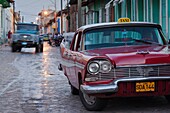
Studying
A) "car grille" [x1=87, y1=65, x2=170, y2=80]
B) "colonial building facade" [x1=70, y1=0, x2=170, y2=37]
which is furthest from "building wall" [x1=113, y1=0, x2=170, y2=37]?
"car grille" [x1=87, y1=65, x2=170, y2=80]

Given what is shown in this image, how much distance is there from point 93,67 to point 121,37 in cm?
149

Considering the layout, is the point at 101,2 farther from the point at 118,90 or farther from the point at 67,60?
the point at 118,90

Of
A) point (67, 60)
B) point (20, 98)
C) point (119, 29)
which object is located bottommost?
point (20, 98)

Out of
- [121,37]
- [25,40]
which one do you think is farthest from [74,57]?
[25,40]

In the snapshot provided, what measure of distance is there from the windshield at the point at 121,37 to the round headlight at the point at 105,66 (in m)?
1.23

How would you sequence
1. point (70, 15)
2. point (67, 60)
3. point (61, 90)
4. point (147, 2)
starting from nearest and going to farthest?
point (67, 60), point (61, 90), point (147, 2), point (70, 15)

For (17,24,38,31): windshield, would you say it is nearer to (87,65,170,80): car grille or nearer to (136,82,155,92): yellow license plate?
(87,65,170,80): car grille

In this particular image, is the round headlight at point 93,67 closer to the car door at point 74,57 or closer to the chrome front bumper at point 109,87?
the chrome front bumper at point 109,87

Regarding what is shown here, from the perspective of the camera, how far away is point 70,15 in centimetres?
6425

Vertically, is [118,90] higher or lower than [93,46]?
lower

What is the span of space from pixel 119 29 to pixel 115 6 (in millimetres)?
22849

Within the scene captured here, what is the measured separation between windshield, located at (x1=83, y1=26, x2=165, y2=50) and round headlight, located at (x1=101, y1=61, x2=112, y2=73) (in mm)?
1229

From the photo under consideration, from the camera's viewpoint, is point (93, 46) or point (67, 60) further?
point (67, 60)

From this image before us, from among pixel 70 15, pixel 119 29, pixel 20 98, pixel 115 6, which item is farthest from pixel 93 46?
pixel 70 15
